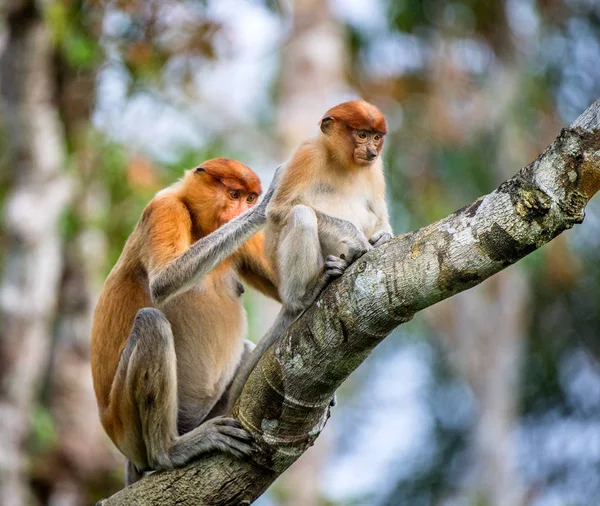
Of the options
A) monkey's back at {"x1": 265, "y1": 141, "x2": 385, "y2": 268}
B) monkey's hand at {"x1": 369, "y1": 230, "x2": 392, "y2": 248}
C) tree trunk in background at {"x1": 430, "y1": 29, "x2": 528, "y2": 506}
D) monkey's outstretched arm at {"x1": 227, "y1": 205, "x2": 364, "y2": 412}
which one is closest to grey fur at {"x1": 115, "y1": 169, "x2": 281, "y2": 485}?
monkey's back at {"x1": 265, "y1": 141, "x2": 385, "y2": 268}

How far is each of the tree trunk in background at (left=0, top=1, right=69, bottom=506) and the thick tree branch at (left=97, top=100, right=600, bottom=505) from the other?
3.96 metres

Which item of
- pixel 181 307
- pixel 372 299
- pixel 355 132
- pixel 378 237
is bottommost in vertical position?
pixel 372 299

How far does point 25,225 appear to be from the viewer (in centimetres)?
768

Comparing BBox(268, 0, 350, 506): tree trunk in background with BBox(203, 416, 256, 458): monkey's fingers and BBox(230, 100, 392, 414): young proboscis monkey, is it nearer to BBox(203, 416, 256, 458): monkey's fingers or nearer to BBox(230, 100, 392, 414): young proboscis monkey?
BBox(230, 100, 392, 414): young proboscis monkey

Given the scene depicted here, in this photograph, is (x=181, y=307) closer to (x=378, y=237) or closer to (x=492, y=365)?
(x=378, y=237)

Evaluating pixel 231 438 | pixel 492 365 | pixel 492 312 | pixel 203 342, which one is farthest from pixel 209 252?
pixel 492 312

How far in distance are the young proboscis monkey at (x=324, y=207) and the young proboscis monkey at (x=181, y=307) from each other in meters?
0.18

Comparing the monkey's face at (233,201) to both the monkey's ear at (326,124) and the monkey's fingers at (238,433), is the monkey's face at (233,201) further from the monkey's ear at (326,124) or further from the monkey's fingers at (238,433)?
the monkey's fingers at (238,433)

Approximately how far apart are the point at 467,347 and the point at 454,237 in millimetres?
12392

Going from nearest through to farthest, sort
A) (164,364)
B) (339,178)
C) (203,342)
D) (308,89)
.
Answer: (164,364) < (339,178) < (203,342) < (308,89)

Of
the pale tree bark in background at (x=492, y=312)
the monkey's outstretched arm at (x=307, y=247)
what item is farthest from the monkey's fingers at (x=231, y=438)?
the pale tree bark in background at (x=492, y=312)

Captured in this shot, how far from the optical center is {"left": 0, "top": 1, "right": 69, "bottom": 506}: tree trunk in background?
7332mm

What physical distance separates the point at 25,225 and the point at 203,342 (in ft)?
13.1

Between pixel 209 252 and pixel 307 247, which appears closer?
pixel 307 247
